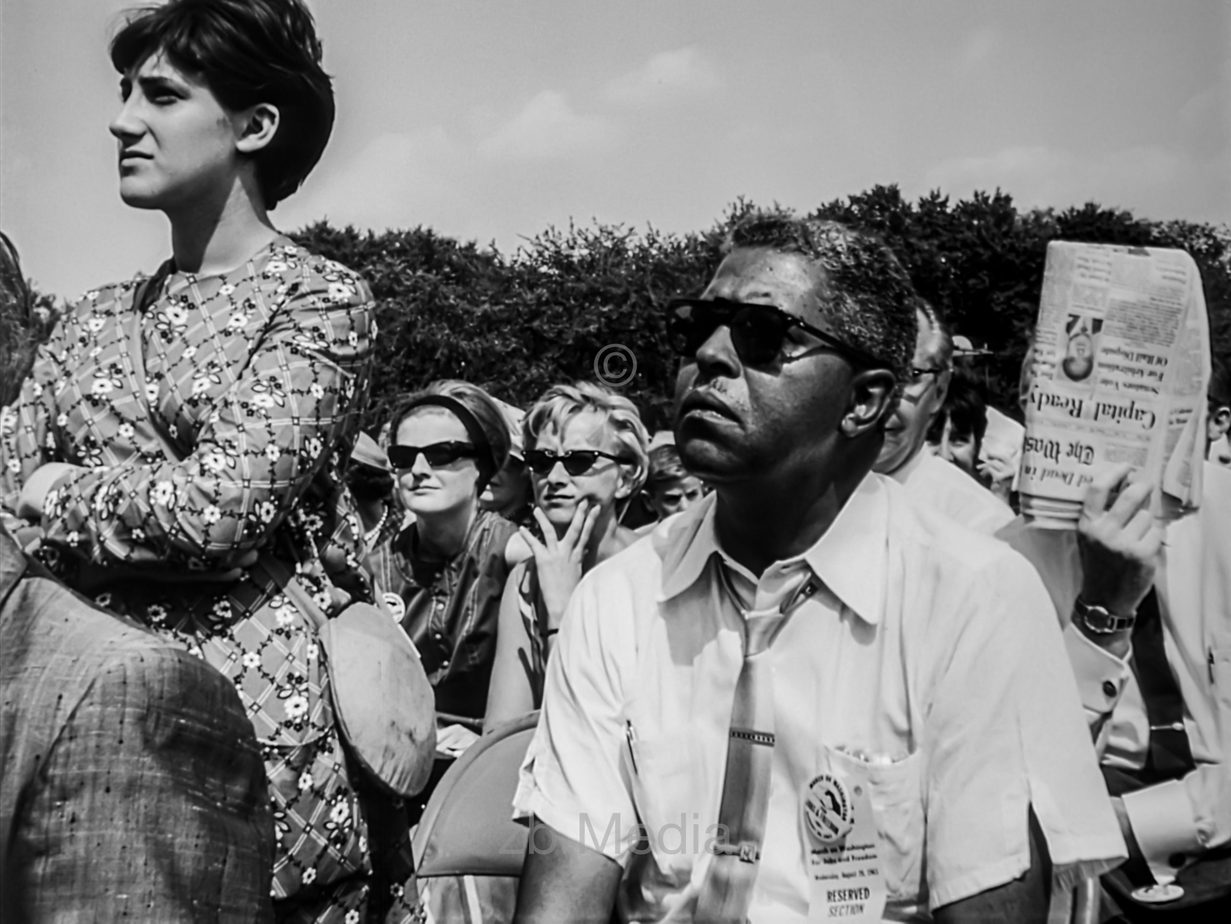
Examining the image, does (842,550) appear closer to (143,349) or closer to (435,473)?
(143,349)

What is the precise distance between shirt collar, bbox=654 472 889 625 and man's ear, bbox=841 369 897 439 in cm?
10

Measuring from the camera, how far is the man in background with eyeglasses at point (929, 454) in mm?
3494

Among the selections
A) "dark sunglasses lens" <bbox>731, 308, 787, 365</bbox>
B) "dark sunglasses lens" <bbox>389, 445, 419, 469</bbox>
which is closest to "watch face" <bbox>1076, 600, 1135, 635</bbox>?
"dark sunglasses lens" <bbox>731, 308, 787, 365</bbox>

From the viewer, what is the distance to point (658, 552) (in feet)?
8.07

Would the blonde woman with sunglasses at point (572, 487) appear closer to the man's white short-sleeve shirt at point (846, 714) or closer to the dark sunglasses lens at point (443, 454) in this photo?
the dark sunglasses lens at point (443, 454)

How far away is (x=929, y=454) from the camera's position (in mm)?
3779

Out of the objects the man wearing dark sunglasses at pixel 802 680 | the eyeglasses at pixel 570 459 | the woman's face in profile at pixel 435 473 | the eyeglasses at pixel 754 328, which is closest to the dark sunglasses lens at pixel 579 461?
the eyeglasses at pixel 570 459

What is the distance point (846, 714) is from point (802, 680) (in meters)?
0.09

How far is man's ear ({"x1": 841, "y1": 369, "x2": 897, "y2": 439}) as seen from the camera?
242 cm

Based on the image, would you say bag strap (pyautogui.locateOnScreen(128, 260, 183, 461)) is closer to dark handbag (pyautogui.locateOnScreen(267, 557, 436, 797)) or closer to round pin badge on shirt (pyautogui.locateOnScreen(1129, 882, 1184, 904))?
dark handbag (pyautogui.locateOnScreen(267, 557, 436, 797))

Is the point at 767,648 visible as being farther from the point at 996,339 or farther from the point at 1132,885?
the point at 996,339

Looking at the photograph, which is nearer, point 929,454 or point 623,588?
point 623,588

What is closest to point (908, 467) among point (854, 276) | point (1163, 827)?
point (1163, 827)

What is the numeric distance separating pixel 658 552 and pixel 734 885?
1.80 ft
